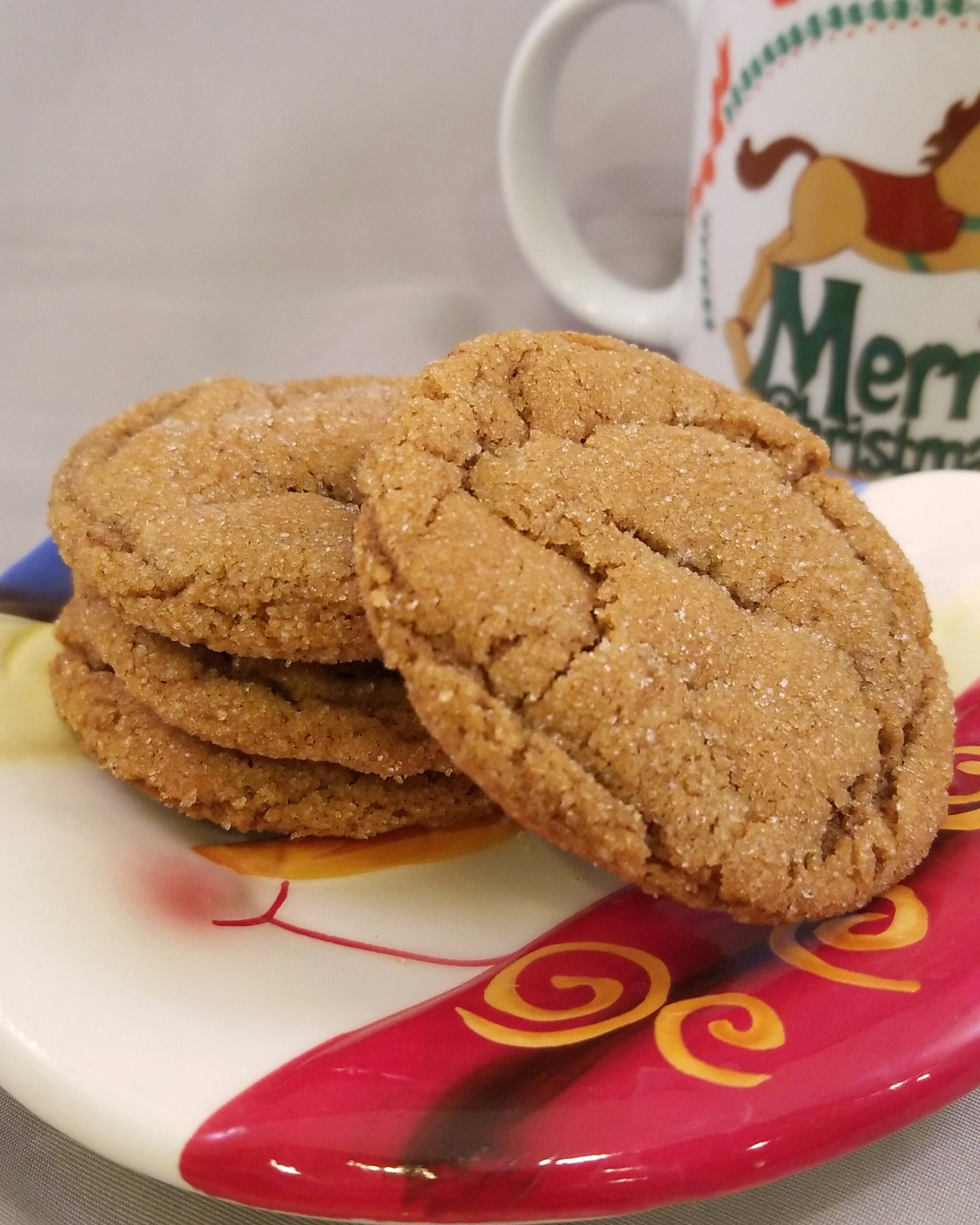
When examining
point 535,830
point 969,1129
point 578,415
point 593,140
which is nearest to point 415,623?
point 535,830

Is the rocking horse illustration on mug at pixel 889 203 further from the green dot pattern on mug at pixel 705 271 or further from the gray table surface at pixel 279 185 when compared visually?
the gray table surface at pixel 279 185

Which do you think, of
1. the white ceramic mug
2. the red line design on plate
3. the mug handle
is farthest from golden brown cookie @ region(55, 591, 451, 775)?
the mug handle

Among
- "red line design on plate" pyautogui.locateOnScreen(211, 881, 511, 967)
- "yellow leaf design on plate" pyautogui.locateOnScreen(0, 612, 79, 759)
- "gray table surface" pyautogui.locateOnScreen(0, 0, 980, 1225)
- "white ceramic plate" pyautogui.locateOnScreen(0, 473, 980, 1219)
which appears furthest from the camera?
"gray table surface" pyautogui.locateOnScreen(0, 0, 980, 1225)

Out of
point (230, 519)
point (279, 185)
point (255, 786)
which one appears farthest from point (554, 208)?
point (255, 786)

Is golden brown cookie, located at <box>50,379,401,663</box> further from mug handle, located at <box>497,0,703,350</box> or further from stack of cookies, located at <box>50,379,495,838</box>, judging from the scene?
mug handle, located at <box>497,0,703,350</box>

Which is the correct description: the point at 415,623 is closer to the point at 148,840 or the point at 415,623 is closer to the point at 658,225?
the point at 148,840

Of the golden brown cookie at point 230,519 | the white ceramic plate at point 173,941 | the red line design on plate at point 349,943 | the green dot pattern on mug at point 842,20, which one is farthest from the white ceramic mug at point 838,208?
the red line design on plate at point 349,943

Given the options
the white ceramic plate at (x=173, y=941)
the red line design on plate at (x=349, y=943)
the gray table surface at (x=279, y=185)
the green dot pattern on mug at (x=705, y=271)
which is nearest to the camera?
the white ceramic plate at (x=173, y=941)
